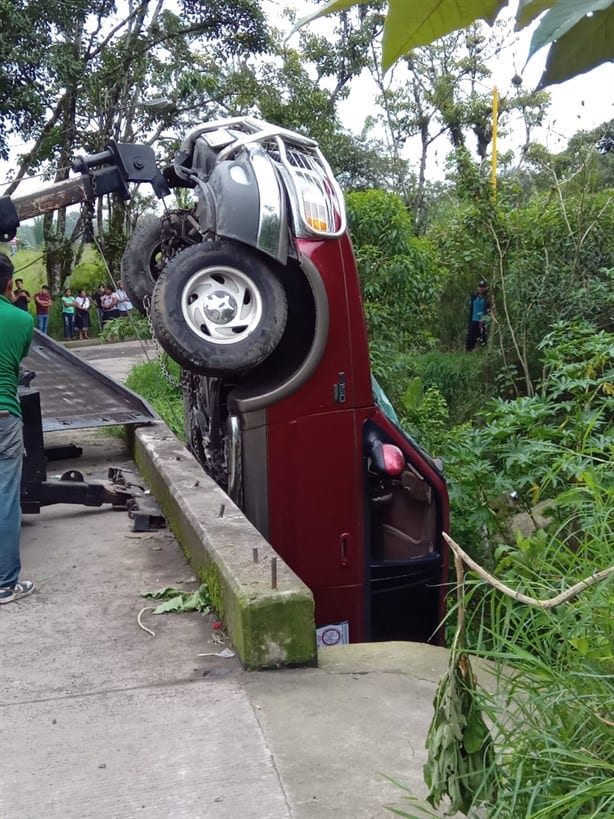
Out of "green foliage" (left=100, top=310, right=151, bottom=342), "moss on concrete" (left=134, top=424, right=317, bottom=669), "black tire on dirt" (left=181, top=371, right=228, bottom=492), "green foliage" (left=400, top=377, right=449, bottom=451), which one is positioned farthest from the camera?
"green foliage" (left=100, top=310, right=151, bottom=342)

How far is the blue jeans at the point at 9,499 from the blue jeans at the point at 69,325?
1909 centimetres

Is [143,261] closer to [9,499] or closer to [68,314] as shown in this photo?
[9,499]

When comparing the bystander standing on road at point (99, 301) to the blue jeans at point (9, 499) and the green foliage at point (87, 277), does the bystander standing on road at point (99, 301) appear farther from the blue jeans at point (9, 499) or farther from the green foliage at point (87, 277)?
the blue jeans at point (9, 499)

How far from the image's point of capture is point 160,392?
10688 mm

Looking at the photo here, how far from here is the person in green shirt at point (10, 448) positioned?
15.2ft

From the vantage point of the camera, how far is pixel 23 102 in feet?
51.8

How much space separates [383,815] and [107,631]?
6.22 ft

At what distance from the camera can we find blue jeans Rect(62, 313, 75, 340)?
76.0 feet

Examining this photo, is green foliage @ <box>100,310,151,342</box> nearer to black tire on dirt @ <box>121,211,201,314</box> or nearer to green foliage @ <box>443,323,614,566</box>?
black tire on dirt @ <box>121,211,201,314</box>

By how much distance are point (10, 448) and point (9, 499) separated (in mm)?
252

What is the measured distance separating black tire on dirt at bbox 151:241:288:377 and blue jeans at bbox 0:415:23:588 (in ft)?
2.92

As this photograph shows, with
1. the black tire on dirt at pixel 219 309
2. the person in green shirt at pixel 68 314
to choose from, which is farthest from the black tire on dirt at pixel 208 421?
the person in green shirt at pixel 68 314

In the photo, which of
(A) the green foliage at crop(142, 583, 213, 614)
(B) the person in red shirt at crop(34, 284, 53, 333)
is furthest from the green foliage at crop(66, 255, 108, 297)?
(A) the green foliage at crop(142, 583, 213, 614)

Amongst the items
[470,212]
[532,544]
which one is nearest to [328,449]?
[532,544]
